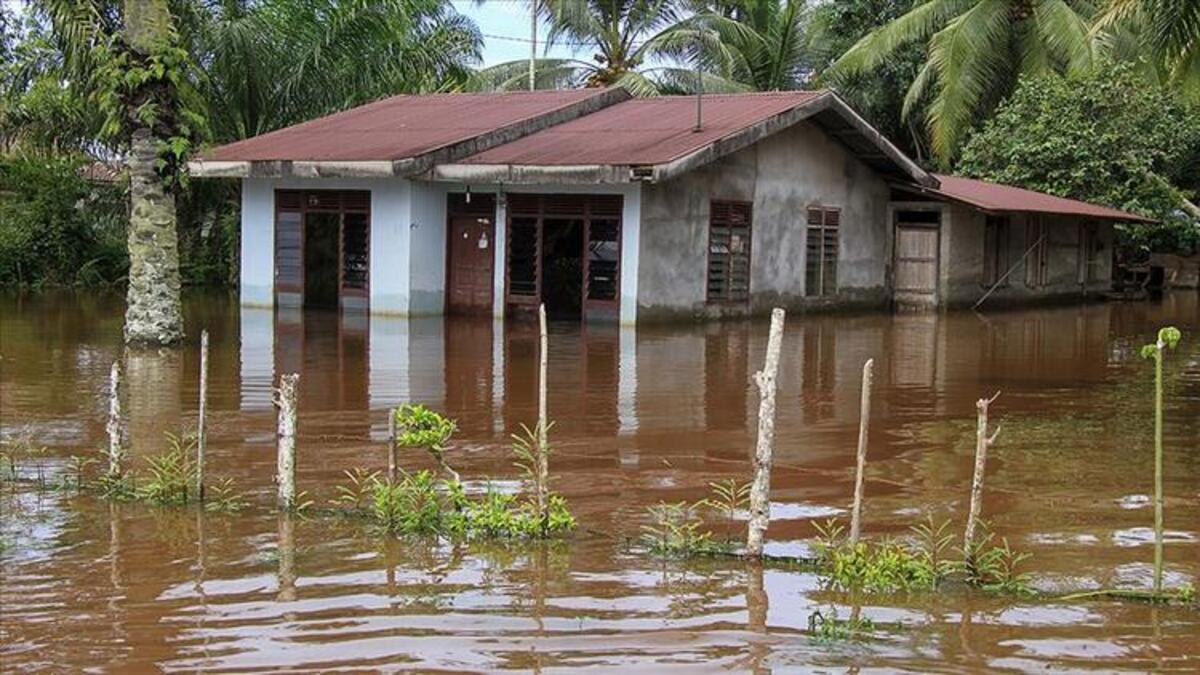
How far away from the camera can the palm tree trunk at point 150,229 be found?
15820mm

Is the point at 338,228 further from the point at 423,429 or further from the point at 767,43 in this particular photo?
the point at 423,429

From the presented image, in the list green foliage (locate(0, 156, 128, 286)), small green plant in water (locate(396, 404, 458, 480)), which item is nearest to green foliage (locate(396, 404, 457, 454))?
small green plant in water (locate(396, 404, 458, 480))

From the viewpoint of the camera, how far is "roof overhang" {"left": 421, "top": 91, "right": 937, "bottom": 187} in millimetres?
19672

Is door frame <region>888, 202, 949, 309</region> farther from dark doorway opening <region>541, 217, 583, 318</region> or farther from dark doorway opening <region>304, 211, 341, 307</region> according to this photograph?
dark doorway opening <region>304, 211, 341, 307</region>

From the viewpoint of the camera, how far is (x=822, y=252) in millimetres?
25500

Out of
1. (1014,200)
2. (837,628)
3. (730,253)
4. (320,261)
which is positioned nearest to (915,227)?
(1014,200)

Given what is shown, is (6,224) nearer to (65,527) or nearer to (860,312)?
(860,312)

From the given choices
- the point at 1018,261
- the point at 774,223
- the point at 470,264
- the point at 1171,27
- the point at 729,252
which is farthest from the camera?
the point at 1018,261

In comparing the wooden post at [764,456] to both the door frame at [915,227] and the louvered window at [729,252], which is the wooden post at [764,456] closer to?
the louvered window at [729,252]

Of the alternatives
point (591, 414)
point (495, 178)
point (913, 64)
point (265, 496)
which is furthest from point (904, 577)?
point (913, 64)

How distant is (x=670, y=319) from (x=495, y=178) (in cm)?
355

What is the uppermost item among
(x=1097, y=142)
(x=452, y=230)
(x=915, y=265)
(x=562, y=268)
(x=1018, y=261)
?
(x=1097, y=142)

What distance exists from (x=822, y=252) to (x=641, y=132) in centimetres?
479

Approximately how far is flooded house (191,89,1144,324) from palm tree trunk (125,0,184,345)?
16.6 ft
